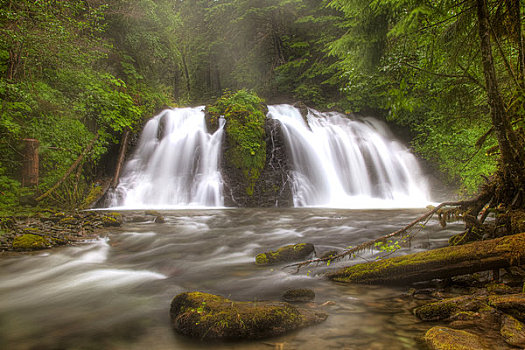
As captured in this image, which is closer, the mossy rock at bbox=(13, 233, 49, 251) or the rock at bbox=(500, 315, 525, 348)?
the rock at bbox=(500, 315, 525, 348)

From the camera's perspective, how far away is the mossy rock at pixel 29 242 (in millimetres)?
5402

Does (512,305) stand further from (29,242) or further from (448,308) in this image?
(29,242)

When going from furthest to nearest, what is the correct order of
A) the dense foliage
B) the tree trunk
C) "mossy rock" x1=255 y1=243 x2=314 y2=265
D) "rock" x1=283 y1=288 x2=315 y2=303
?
the tree trunk → "mossy rock" x1=255 y1=243 x2=314 y2=265 → the dense foliage → "rock" x1=283 y1=288 x2=315 y2=303

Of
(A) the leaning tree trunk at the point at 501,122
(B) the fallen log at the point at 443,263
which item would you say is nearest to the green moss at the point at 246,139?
(B) the fallen log at the point at 443,263

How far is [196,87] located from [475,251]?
3301cm

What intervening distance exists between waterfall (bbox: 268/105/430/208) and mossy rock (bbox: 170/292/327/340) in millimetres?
10152

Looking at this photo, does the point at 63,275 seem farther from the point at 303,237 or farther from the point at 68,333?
the point at 303,237

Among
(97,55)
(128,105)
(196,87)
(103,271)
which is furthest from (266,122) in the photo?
(196,87)

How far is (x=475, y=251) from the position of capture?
2633 millimetres

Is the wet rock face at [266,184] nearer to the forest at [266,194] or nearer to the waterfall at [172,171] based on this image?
the forest at [266,194]

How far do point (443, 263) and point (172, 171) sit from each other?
1264 centimetres

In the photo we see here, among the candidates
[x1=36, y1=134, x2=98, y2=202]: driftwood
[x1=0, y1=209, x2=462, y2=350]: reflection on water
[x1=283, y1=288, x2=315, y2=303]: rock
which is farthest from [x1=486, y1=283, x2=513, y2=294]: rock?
[x1=36, y1=134, x2=98, y2=202]: driftwood

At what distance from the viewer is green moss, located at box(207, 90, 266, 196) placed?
1273 centimetres

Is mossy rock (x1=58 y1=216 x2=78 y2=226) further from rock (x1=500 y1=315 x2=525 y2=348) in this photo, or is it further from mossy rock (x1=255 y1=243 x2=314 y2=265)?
rock (x1=500 y1=315 x2=525 y2=348)
